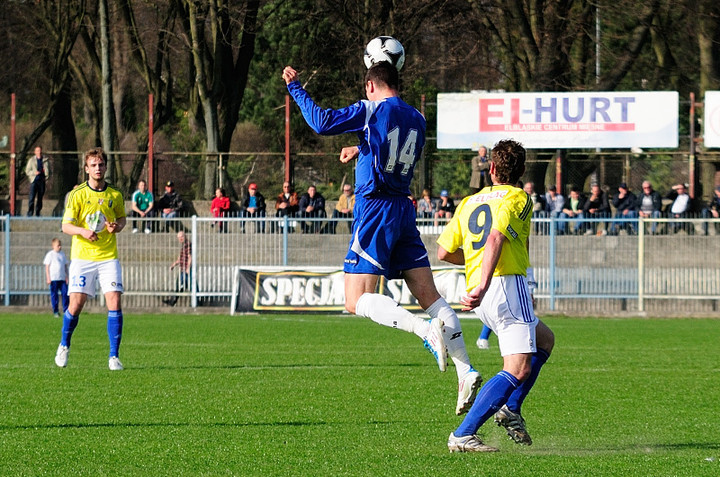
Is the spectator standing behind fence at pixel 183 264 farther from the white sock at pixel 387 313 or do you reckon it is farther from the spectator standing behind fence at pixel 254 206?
the white sock at pixel 387 313

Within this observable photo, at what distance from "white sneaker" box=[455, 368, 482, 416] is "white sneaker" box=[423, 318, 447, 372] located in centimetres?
20

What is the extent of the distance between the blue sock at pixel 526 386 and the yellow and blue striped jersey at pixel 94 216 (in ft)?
19.2

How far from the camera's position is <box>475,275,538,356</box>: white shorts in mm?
6727

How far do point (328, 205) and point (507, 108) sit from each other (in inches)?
210

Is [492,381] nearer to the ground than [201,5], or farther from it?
nearer to the ground

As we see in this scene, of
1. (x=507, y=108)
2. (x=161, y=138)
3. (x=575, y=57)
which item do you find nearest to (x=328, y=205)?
(x=507, y=108)

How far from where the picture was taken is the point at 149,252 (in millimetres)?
24734

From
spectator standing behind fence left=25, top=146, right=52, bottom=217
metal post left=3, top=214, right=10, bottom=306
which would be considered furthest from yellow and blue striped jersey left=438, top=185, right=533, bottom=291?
spectator standing behind fence left=25, top=146, right=52, bottom=217

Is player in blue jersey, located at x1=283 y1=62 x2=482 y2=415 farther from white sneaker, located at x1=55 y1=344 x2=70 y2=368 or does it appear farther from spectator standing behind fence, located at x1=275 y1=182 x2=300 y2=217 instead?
spectator standing behind fence, located at x1=275 y1=182 x2=300 y2=217

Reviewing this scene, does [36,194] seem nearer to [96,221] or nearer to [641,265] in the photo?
[641,265]

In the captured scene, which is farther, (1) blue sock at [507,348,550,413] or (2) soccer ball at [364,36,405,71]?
(2) soccer ball at [364,36,405,71]

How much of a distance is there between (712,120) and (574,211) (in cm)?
535

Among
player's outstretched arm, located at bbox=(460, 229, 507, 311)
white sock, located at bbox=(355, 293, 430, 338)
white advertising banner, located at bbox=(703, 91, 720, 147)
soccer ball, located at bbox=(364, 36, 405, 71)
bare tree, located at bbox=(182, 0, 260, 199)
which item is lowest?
white sock, located at bbox=(355, 293, 430, 338)

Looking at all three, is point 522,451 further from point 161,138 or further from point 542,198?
point 161,138
